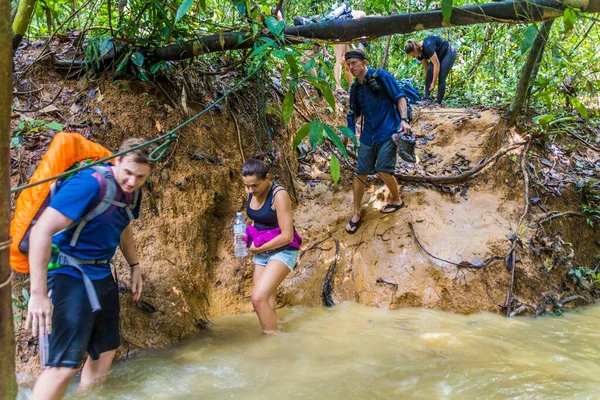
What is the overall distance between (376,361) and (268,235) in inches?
53.7

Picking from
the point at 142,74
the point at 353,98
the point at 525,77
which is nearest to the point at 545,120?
the point at 525,77

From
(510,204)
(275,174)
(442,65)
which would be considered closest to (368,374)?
(275,174)

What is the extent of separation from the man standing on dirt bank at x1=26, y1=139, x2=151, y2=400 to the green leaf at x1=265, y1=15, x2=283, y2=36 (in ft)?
4.32

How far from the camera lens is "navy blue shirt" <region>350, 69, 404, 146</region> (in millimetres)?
4832

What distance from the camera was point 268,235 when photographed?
12.0 ft

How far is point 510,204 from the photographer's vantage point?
539cm

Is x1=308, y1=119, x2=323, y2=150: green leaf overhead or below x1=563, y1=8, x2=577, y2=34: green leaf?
below

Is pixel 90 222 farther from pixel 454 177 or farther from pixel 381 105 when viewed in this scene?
pixel 454 177

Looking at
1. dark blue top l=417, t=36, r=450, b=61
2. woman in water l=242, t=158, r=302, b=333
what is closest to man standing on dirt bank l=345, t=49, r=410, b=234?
woman in water l=242, t=158, r=302, b=333

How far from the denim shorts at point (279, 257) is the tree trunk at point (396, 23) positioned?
5.97 ft

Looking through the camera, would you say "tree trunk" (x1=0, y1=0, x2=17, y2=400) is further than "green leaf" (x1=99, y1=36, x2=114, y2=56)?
No

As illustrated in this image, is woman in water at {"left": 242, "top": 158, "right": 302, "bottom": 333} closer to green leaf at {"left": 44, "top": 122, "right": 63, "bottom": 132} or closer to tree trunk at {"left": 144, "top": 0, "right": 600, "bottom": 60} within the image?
tree trunk at {"left": 144, "top": 0, "right": 600, "bottom": 60}

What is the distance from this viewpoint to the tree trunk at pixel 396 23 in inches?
116

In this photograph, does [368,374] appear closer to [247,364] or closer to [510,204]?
[247,364]
